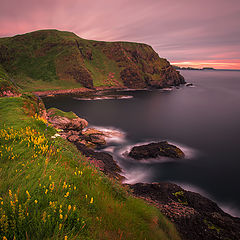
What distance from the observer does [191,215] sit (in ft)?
34.4

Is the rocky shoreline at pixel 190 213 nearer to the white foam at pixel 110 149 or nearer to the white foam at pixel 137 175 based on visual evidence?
the white foam at pixel 137 175

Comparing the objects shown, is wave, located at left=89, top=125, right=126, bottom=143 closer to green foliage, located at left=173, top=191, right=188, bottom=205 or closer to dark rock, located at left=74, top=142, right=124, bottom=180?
dark rock, located at left=74, top=142, right=124, bottom=180

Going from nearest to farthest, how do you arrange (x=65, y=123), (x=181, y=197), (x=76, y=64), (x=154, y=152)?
(x=181, y=197)
(x=154, y=152)
(x=65, y=123)
(x=76, y=64)

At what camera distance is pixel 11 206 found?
2748mm

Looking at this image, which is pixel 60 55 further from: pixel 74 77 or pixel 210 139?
pixel 210 139

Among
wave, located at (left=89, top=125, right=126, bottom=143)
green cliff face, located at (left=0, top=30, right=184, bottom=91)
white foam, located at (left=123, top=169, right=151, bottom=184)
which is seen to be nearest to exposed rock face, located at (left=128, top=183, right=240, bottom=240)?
white foam, located at (left=123, top=169, right=151, bottom=184)

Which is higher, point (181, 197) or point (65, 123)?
point (65, 123)

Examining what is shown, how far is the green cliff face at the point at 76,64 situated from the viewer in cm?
11619

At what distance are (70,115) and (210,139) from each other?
34.6 m

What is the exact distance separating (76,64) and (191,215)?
134 meters

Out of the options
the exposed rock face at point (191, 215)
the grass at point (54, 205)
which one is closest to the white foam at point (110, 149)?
the exposed rock face at point (191, 215)

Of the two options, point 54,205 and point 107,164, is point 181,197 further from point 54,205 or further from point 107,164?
point 54,205

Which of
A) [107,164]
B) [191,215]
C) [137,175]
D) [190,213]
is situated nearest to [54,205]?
[191,215]

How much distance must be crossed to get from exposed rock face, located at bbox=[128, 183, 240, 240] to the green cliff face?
341ft
